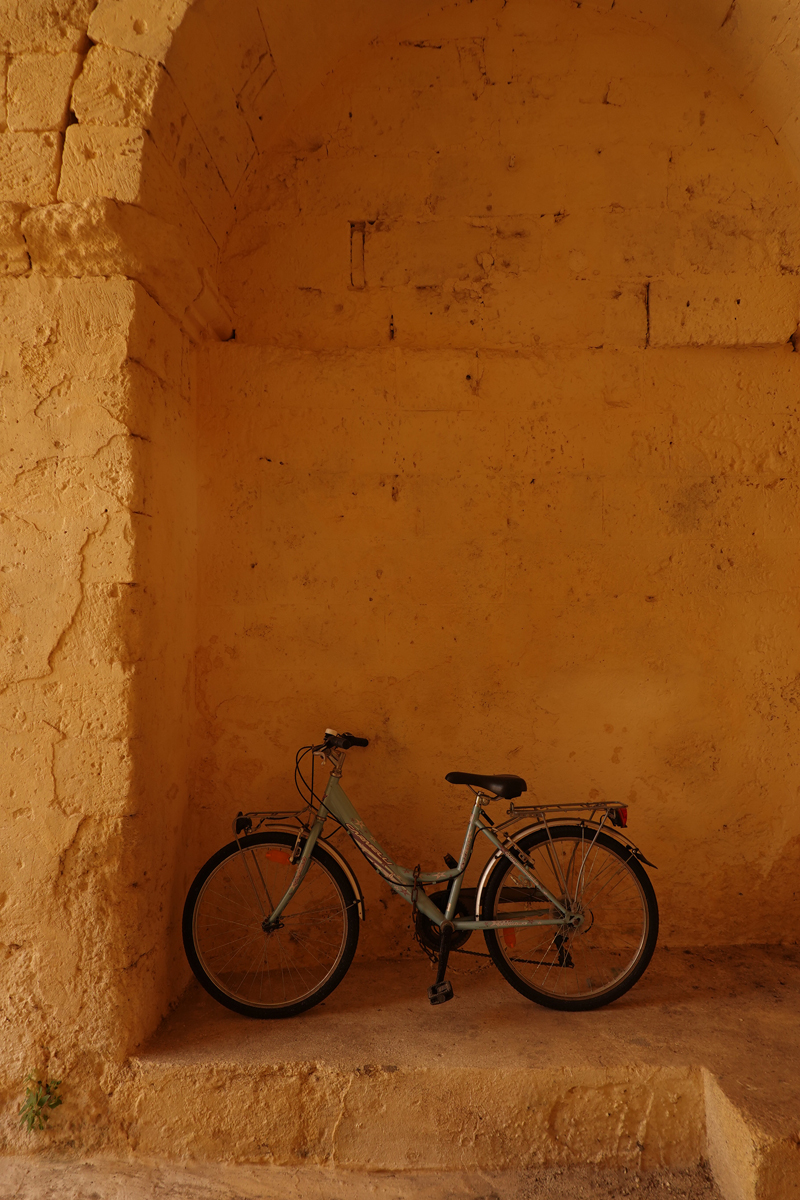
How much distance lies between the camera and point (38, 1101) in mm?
2570

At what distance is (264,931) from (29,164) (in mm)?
2964

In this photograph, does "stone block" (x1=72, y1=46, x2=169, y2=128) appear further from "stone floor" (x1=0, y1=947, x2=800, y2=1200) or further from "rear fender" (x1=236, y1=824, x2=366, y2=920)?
"stone floor" (x1=0, y1=947, x2=800, y2=1200)

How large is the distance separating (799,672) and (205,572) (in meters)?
2.78

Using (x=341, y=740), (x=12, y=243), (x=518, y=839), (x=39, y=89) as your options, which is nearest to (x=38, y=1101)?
(x=341, y=740)

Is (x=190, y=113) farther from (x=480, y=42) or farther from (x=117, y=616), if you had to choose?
(x=117, y=616)

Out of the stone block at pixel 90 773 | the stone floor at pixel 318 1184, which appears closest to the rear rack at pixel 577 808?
the stone floor at pixel 318 1184

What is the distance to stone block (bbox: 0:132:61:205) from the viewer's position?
2.62 metres

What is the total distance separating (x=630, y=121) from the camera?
357 cm

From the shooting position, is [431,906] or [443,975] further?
[431,906]

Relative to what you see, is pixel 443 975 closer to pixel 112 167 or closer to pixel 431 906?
pixel 431 906

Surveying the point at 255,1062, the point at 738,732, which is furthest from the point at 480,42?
A: the point at 255,1062

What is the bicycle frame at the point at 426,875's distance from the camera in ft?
9.82

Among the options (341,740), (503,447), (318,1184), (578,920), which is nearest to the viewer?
(318,1184)

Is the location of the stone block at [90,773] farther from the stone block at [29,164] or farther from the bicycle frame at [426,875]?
the stone block at [29,164]
